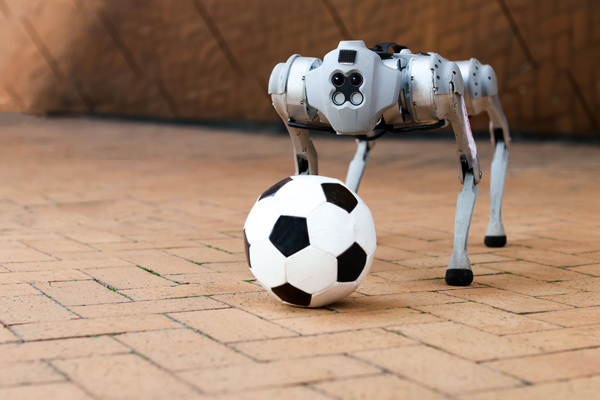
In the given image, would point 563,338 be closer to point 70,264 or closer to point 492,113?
point 492,113

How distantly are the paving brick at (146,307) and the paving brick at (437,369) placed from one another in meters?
0.79

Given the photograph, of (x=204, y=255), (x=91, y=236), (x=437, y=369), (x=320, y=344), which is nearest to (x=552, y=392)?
(x=437, y=369)

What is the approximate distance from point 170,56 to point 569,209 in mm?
9173

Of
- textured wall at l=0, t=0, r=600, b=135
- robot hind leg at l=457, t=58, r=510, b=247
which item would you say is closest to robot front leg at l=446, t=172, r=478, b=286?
robot hind leg at l=457, t=58, r=510, b=247

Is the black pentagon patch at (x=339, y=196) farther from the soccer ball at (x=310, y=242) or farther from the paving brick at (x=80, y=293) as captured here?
the paving brick at (x=80, y=293)

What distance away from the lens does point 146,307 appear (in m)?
2.83

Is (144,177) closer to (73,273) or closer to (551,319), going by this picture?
(73,273)

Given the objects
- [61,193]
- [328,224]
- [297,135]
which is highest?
[297,135]

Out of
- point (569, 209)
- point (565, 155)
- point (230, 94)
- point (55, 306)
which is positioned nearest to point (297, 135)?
point (55, 306)

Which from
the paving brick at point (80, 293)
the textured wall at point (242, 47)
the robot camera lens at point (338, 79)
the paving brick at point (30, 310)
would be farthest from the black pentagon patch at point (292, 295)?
the textured wall at point (242, 47)

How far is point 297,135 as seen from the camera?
140 inches

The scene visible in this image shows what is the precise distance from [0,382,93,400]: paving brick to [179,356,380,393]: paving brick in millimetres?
288

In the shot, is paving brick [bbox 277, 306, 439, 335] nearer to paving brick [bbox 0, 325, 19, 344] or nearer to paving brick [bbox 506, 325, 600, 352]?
paving brick [bbox 506, 325, 600, 352]

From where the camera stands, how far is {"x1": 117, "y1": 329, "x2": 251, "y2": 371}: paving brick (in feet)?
7.23
